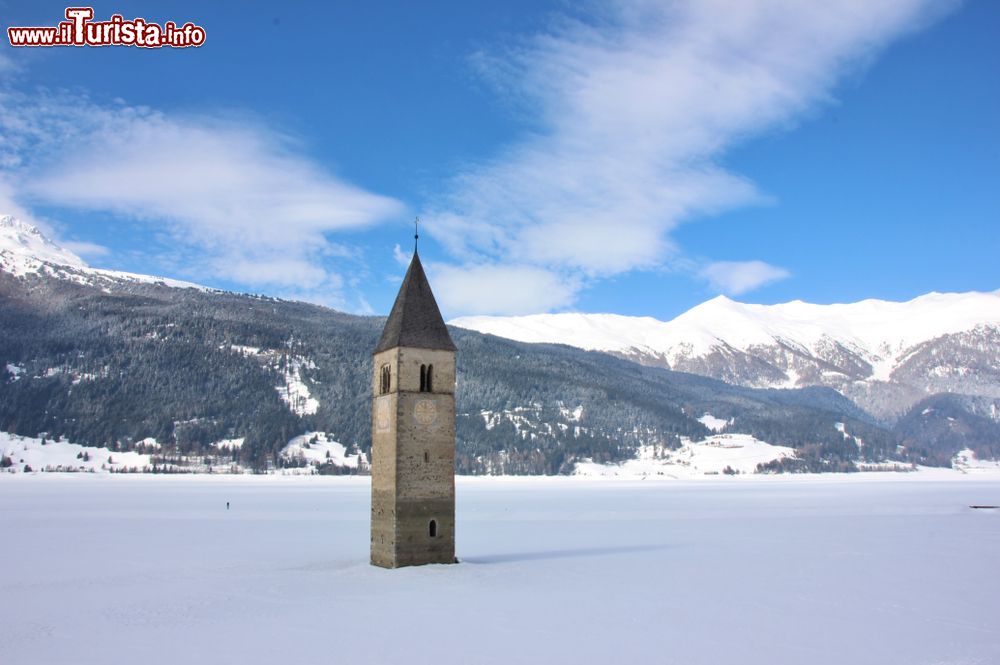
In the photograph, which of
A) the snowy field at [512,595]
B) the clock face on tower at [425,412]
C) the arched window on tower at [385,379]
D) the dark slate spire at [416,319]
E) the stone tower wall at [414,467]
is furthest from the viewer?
the arched window on tower at [385,379]

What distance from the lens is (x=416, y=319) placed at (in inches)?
2313

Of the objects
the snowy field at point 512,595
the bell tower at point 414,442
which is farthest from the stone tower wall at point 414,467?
the snowy field at point 512,595

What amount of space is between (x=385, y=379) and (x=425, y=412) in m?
3.97

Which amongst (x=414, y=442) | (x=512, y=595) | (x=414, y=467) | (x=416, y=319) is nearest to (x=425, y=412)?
(x=414, y=442)

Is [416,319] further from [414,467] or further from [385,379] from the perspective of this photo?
[414,467]

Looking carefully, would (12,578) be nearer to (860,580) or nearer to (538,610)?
(538,610)

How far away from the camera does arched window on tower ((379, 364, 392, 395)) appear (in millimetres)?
58562

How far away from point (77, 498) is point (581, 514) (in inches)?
3086

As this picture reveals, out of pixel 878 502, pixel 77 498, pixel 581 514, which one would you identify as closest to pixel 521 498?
pixel 581 514

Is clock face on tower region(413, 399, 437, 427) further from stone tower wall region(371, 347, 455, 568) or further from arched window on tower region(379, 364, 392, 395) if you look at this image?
arched window on tower region(379, 364, 392, 395)

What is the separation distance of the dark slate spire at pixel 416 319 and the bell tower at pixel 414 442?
7cm

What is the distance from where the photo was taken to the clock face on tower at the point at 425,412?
56656 millimetres

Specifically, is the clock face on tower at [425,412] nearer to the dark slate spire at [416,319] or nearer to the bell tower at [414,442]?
the bell tower at [414,442]

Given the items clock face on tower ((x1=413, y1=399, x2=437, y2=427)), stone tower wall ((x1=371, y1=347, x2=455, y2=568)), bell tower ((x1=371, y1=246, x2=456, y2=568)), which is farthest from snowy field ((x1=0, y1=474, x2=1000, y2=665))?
clock face on tower ((x1=413, y1=399, x2=437, y2=427))
